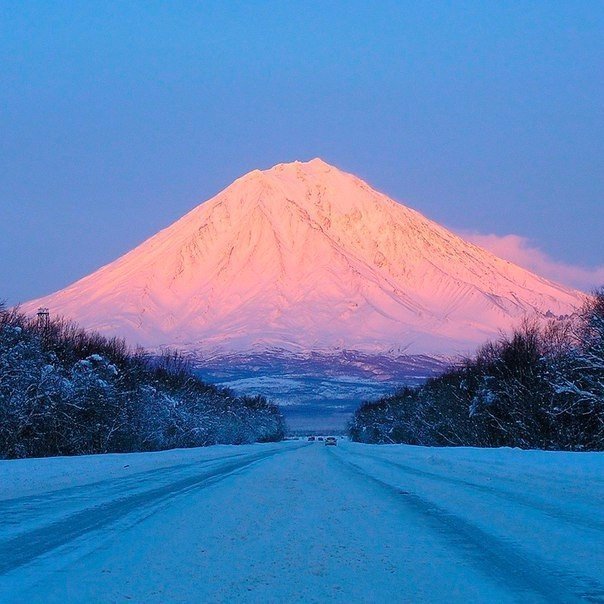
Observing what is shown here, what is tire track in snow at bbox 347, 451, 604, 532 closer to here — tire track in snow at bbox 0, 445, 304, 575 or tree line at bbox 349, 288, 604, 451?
tire track in snow at bbox 0, 445, 304, 575

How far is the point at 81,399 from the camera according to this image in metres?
47.0

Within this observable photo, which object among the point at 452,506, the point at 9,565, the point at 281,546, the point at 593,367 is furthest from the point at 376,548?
the point at 593,367

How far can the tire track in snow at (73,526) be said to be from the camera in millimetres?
7328

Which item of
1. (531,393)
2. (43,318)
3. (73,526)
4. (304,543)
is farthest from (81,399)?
(304,543)

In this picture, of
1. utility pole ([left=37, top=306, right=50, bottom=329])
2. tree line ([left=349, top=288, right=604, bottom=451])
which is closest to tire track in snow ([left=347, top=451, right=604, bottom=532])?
tree line ([left=349, top=288, right=604, bottom=451])

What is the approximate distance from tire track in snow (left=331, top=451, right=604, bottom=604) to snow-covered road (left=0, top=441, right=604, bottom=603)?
0.6 inches

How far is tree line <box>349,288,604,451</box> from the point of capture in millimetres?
40281

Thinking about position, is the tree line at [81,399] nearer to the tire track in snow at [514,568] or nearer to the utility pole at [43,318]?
the utility pole at [43,318]

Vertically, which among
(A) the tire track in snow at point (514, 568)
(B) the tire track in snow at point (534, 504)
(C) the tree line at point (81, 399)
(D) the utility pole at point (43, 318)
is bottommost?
(A) the tire track in snow at point (514, 568)

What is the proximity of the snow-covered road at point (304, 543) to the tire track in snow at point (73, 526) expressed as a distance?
0.02m

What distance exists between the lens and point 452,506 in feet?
38.6

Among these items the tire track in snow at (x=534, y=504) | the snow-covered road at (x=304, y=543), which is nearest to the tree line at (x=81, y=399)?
the snow-covered road at (x=304, y=543)

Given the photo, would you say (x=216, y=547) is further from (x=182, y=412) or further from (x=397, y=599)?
(x=182, y=412)

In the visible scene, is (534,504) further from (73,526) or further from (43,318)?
(43,318)
